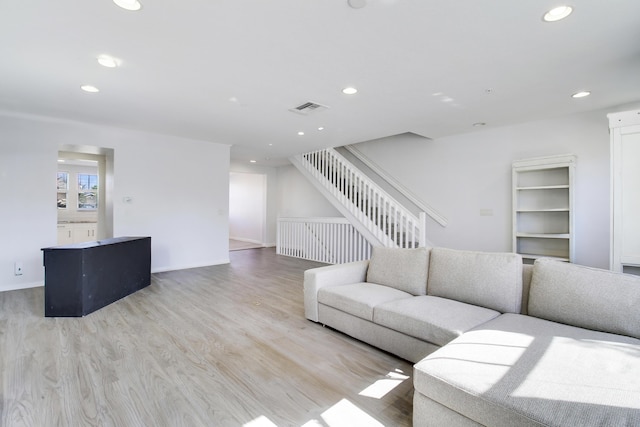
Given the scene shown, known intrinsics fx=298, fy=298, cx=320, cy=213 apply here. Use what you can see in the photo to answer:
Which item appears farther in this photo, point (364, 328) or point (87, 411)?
point (364, 328)

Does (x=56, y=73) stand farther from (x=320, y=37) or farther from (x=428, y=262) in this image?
(x=428, y=262)

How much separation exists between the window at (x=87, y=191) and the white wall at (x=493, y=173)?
783cm

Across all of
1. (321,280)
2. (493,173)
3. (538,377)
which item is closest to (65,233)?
(321,280)

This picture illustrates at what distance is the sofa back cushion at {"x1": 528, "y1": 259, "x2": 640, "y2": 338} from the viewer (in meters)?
1.82

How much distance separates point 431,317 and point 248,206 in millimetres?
8650

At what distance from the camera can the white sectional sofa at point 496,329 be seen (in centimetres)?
123

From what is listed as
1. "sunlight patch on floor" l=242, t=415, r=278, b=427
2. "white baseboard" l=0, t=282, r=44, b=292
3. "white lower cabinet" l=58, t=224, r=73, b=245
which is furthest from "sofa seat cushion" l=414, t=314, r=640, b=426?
"white lower cabinet" l=58, t=224, r=73, b=245

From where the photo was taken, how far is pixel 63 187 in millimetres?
7996

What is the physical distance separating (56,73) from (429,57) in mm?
3619

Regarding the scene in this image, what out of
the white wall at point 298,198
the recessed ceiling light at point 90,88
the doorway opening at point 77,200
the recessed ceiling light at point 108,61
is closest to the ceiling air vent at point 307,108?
the recessed ceiling light at point 108,61

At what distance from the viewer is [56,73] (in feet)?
9.77

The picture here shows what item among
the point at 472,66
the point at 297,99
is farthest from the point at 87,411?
the point at 472,66

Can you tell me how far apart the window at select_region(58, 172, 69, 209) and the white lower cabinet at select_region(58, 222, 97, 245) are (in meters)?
0.98

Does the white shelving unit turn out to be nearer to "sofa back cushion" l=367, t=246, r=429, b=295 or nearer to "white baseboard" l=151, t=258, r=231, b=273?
"sofa back cushion" l=367, t=246, r=429, b=295
